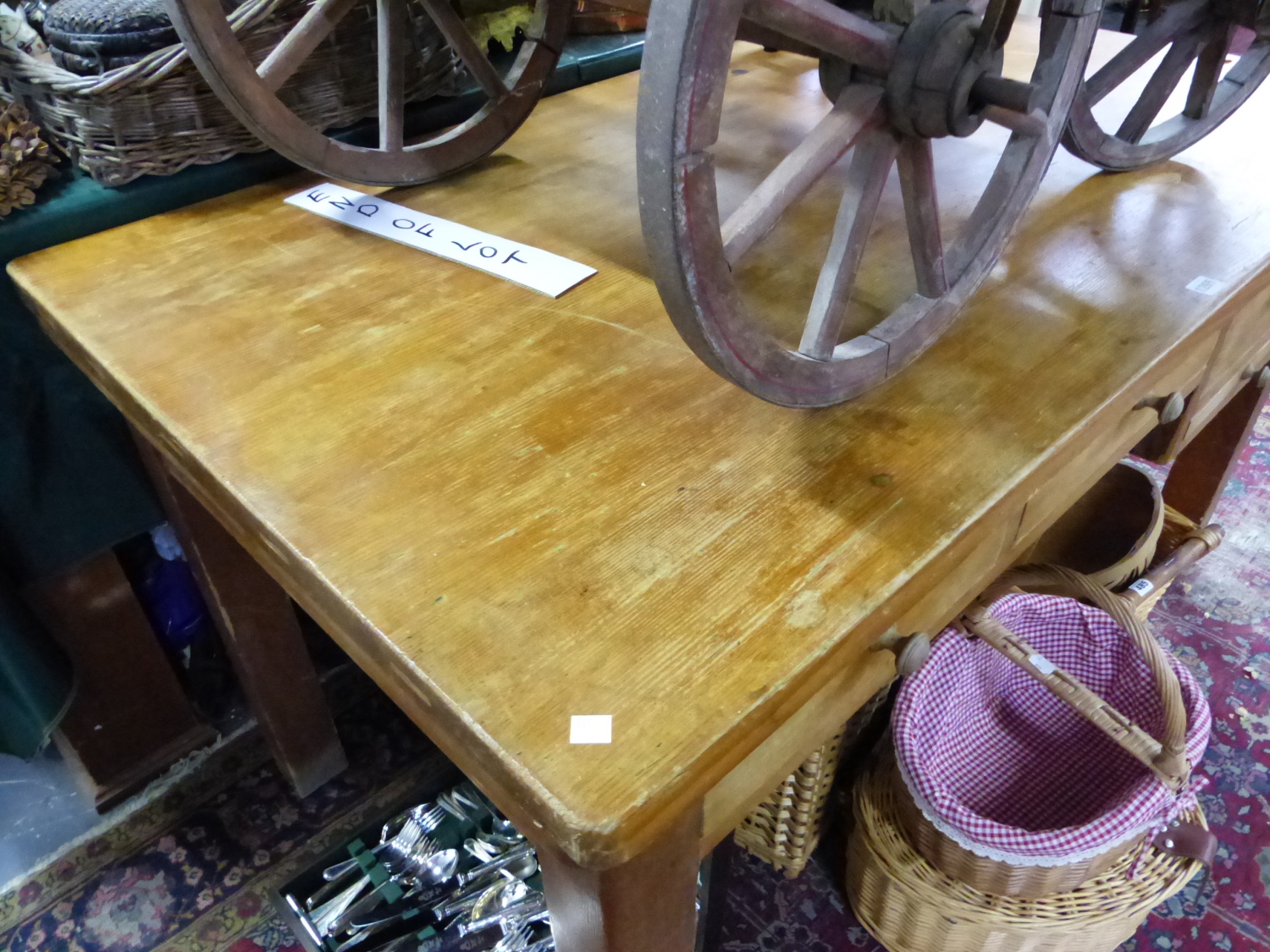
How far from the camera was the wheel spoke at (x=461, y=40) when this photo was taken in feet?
2.92

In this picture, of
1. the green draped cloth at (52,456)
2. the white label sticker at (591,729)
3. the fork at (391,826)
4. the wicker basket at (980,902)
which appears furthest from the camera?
the fork at (391,826)

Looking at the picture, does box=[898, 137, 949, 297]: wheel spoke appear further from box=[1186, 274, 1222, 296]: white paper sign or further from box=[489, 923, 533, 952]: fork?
box=[489, 923, 533, 952]: fork

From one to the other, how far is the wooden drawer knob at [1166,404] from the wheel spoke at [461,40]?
0.69 metres

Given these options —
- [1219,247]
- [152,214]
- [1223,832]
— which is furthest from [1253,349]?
[152,214]

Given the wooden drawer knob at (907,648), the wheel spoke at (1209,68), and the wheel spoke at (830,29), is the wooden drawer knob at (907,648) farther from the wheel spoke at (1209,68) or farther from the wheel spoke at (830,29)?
the wheel spoke at (1209,68)

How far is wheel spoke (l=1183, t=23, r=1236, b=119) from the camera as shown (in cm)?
93

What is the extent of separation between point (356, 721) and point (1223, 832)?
117cm

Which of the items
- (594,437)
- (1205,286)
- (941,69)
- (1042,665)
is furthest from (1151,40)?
(594,437)

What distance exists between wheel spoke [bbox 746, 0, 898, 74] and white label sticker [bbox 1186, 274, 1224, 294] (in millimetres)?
388

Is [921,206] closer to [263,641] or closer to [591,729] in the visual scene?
[591,729]

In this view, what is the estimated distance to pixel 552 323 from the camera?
2.41ft

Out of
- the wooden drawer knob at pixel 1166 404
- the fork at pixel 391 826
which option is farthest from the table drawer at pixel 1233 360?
the fork at pixel 391 826

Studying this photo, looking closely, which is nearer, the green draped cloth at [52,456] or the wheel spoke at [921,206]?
the wheel spoke at [921,206]

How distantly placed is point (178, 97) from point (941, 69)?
2.21 feet
